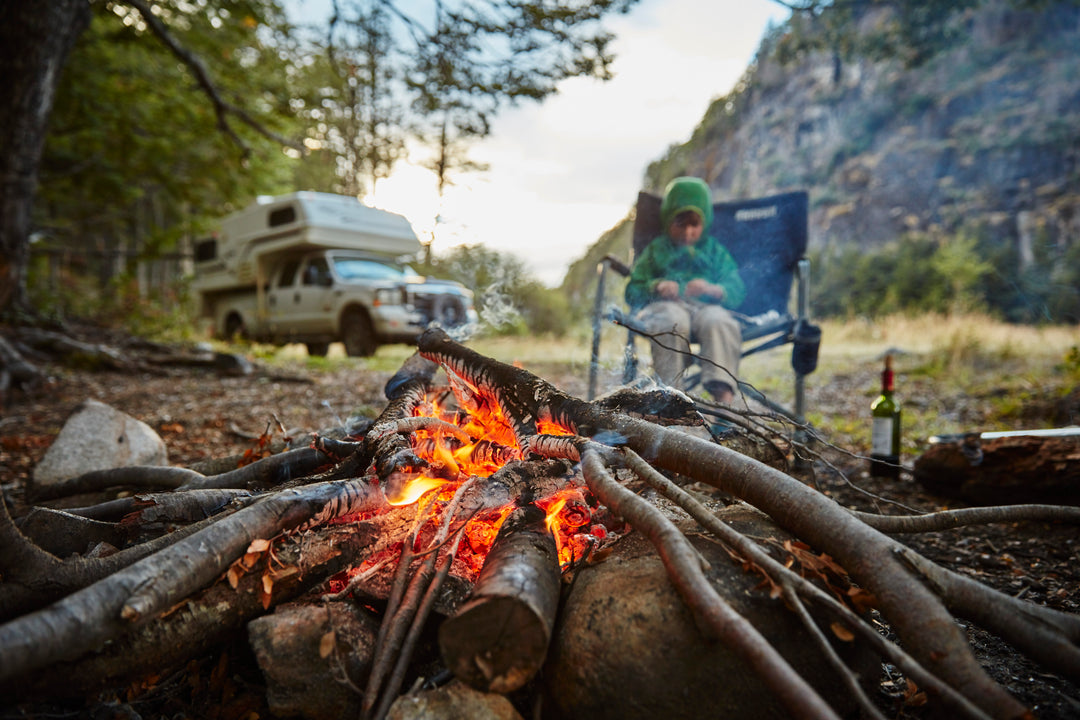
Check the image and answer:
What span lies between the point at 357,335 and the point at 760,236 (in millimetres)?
7922

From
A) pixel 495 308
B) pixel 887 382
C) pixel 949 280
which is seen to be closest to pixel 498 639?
pixel 495 308

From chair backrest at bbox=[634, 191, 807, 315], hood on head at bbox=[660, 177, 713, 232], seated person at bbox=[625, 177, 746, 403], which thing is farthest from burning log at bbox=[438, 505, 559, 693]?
chair backrest at bbox=[634, 191, 807, 315]

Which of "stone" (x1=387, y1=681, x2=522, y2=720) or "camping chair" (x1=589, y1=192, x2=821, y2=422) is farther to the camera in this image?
"camping chair" (x1=589, y1=192, x2=821, y2=422)

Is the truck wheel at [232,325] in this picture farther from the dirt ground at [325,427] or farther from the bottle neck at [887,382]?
the bottle neck at [887,382]

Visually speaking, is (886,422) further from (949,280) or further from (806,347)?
(949,280)

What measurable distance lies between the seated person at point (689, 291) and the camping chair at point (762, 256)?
0.61ft

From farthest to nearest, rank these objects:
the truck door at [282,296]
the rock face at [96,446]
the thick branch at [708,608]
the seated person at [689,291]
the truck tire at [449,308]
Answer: the truck door at [282,296] < the truck tire at [449,308] < the seated person at [689,291] < the rock face at [96,446] < the thick branch at [708,608]

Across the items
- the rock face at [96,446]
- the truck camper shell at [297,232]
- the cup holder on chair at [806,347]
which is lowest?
the rock face at [96,446]

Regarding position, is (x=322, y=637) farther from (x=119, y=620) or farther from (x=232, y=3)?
(x=232, y=3)

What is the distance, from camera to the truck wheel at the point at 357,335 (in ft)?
34.4

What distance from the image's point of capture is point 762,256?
481cm

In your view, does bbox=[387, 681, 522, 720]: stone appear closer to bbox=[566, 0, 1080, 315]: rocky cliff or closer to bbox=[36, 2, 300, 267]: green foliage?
bbox=[36, 2, 300, 267]: green foliage

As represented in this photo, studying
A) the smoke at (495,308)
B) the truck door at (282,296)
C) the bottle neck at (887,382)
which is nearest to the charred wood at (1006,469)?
the bottle neck at (887,382)

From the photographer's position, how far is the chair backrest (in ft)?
15.3
